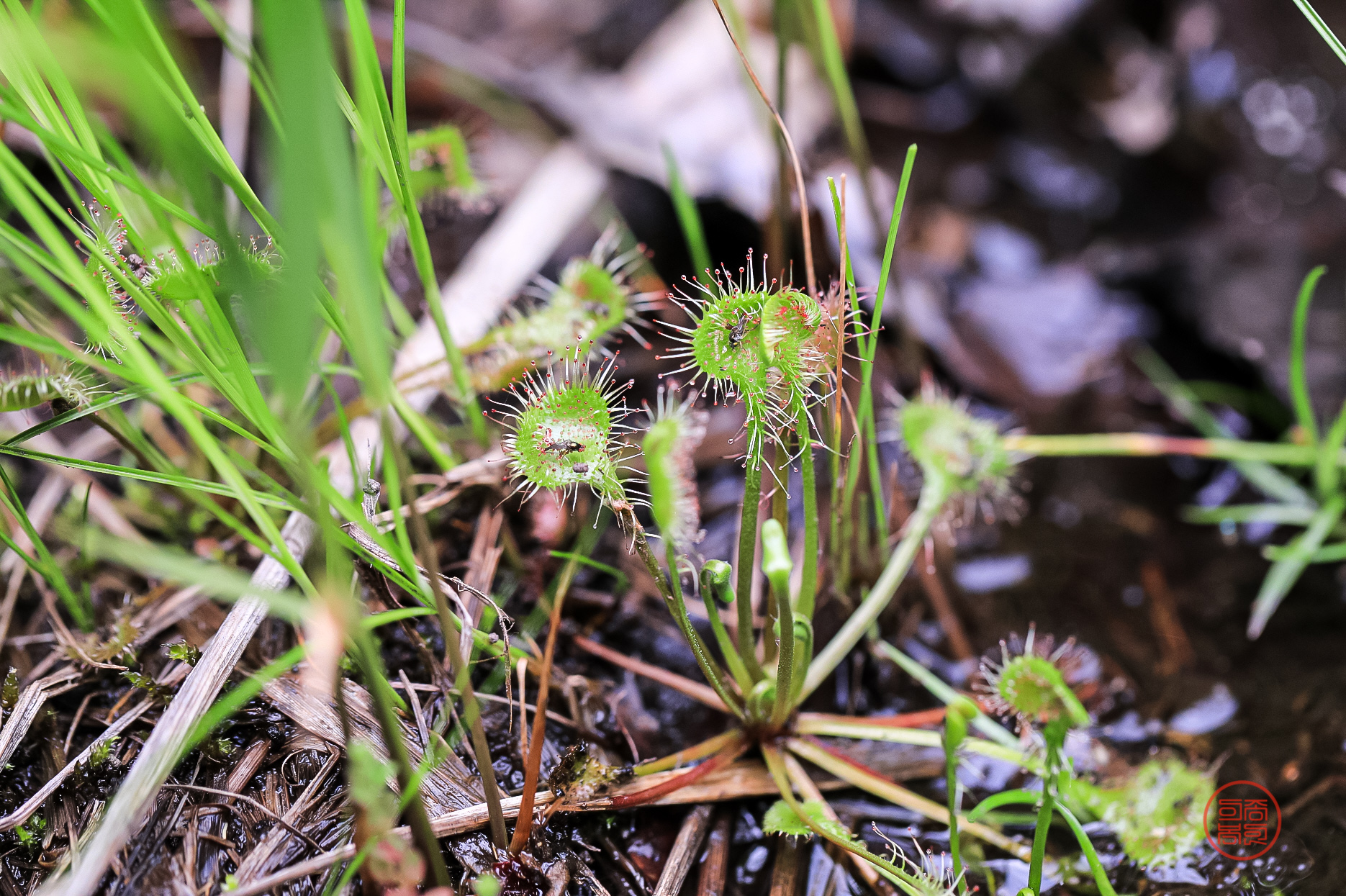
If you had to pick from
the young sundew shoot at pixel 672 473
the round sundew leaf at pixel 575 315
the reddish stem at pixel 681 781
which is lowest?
the reddish stem at pixel 681 781

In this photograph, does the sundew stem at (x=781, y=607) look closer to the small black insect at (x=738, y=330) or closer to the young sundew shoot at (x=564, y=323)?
the small black insect at (x=738, y=330)

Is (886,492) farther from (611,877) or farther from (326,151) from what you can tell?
(326,151)

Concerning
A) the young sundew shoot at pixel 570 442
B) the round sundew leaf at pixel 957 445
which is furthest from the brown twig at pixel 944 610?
the young sundew shoot at pixel 570 442

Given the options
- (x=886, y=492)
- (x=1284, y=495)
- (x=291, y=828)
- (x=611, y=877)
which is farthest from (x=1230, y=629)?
(x=291, y=828)

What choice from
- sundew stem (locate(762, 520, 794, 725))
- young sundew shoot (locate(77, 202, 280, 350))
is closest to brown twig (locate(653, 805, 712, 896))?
sundew stem (locate(762, 520, 794, 725))

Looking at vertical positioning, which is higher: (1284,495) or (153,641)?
(1284,495)

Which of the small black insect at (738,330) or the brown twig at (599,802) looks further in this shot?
the small black insect at (738,330)

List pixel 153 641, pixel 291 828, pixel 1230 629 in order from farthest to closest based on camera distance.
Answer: pixel 1230 629 < pixel 153 641 < pixel 291 828
